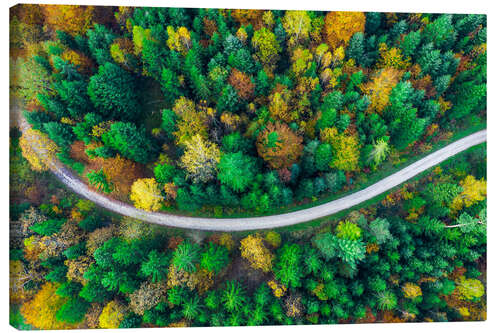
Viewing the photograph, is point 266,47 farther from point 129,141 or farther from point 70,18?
point 70,18

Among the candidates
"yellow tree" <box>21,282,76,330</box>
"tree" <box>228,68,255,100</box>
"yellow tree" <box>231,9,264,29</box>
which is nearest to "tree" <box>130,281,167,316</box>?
"yellow tree" <box>21,282,76,330</box>

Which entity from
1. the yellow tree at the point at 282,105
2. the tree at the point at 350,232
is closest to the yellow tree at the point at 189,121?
the yellow tree at the point at 282,105

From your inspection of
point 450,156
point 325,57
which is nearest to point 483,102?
point 450,156

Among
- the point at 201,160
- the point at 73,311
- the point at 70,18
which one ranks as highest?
the point at 70,18

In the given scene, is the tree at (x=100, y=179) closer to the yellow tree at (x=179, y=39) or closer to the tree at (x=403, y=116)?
the yellow tree at (x=179, y=39)

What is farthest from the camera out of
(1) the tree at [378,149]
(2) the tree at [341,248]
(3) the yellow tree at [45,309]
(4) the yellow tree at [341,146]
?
(4) the yellow tree at [341,146]

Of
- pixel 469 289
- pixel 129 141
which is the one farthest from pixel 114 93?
pixel 469 289

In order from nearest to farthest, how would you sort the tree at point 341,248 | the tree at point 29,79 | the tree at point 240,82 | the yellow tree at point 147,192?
the tree at point 29,79 → the tree at point 341,248 → the yellow tree at point 147,192 → the tree at point 240,82

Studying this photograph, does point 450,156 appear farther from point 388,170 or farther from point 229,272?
point 229,272
